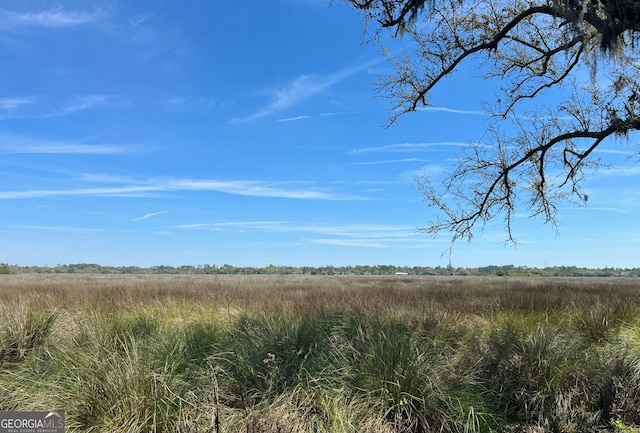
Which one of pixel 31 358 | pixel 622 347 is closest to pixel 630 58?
pixel 622 347

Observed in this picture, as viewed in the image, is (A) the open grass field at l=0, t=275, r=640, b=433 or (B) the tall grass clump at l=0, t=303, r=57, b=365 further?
(B) the tall grass clump at l=0, t=303, r=57, b=365

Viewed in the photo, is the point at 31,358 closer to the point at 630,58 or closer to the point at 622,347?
the point at 622,347

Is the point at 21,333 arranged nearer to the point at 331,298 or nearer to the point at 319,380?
the point at 319,380

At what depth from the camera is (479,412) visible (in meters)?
4.64

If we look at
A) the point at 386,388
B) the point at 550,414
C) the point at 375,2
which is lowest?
the point at 550,414

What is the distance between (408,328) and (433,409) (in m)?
2.32
